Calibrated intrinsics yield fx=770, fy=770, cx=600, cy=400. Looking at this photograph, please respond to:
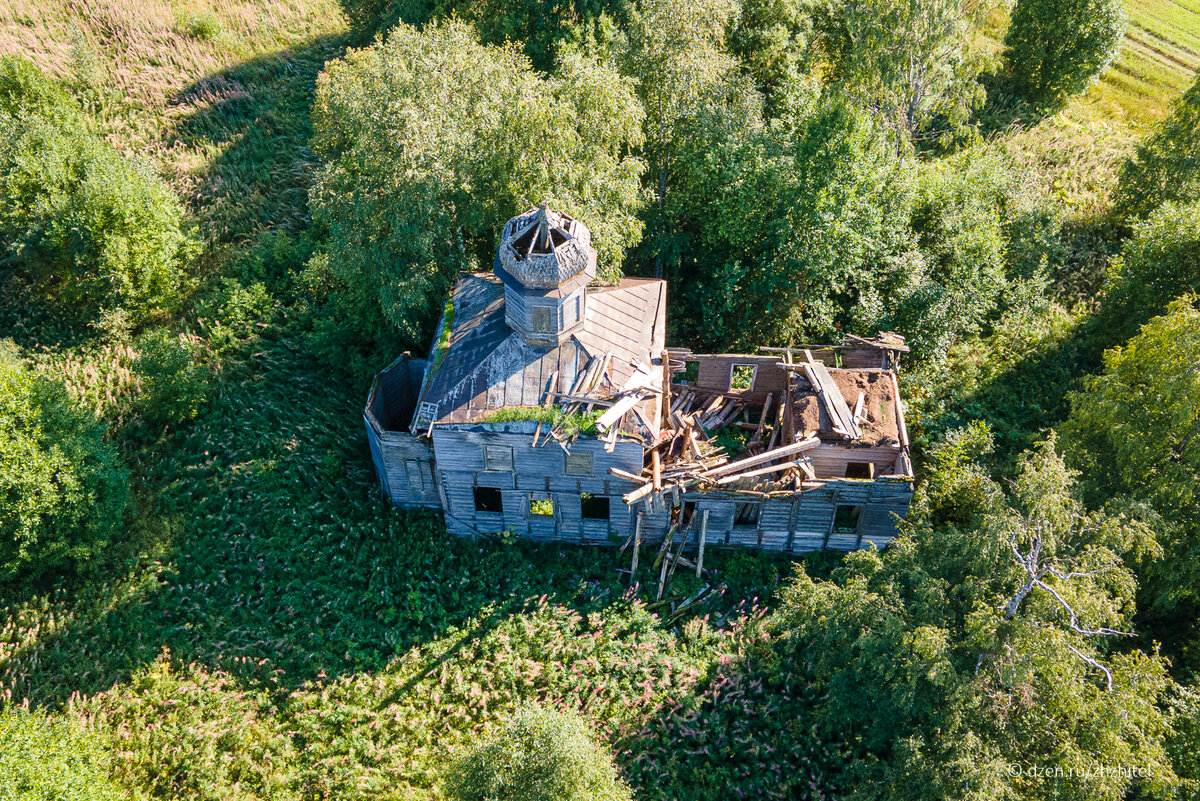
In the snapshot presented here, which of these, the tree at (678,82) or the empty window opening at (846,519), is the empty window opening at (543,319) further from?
the empty window opening at (846,519)

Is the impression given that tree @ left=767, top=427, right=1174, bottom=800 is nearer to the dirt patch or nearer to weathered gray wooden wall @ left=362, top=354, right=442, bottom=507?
the dirt patch

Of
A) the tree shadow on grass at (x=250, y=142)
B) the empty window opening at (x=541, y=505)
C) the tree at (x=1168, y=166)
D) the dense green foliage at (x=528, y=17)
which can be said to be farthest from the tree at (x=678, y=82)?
the tree at (x=1168, y=166)

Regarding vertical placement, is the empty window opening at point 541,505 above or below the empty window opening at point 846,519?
above

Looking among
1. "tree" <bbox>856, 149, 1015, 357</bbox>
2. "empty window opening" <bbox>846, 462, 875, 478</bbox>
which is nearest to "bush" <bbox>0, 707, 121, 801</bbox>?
"empty window opening" <bbox>846, 462, 875, 478</bbox>

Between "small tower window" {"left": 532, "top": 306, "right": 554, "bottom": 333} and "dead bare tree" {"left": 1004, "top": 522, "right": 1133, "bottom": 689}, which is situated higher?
"small tower window" {"left": 532, "top": 306, "right": 554, "bottom": 333}

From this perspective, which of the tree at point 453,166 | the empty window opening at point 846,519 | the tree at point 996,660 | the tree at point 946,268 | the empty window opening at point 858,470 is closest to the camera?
the tree at point 996,660

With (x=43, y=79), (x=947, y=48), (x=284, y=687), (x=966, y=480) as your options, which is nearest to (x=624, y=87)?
(x=947, y=48)

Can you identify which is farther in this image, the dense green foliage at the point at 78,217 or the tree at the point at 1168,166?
the tree at the point at 1168,166

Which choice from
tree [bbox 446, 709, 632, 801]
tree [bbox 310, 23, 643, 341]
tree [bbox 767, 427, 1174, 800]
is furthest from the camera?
tree [bbox 310, 23, 643, 341]
